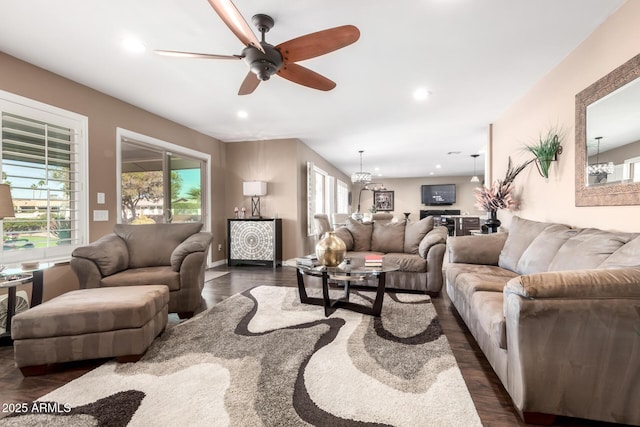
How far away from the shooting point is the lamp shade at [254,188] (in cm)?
557

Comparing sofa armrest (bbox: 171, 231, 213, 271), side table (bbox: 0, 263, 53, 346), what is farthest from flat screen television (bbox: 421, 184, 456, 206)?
side table (bbox: 0, 263, 53, 346)

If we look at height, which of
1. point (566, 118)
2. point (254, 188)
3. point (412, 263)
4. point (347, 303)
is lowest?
point (347, 303)

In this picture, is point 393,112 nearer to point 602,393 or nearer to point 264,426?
point 602,393

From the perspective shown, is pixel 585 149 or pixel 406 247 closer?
pixel 585 149

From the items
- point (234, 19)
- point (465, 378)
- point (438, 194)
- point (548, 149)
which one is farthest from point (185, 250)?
point (438, 194)

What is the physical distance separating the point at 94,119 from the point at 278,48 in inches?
109

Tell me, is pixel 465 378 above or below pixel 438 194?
below

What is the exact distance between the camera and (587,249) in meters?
1.82

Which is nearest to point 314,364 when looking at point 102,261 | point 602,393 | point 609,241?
point 602,393

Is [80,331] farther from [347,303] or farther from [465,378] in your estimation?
[465,378]

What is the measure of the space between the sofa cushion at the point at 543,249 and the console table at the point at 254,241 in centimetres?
395

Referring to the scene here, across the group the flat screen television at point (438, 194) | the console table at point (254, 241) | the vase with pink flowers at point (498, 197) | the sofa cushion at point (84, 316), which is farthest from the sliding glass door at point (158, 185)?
the flat screen television at point (438, 194)

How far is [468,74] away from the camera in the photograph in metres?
3.07

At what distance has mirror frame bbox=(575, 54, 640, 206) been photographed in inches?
77.0
